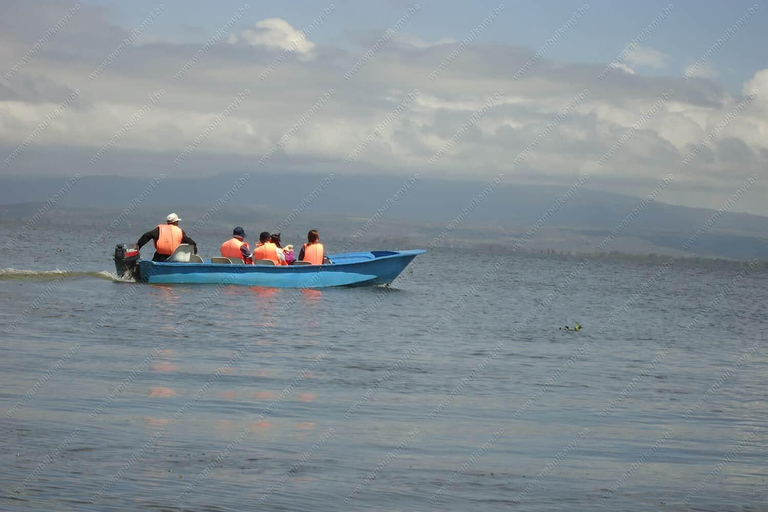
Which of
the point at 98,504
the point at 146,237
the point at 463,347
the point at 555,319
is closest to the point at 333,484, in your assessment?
the point at 98,504

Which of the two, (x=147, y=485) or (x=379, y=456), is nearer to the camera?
(x=147, y=485)

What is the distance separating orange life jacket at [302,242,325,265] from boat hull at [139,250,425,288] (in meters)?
0.31

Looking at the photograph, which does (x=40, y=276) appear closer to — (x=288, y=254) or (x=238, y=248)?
(x=238, y=248)

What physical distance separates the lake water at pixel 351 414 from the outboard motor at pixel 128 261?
10.8 feet

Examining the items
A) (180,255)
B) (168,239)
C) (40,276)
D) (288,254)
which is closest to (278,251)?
(288,254)

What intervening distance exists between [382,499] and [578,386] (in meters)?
8.57

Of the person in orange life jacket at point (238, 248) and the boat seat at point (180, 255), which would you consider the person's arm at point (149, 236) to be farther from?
the person in orange life jacket at point (238, 248)

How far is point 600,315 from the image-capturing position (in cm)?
3588

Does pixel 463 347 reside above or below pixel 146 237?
below

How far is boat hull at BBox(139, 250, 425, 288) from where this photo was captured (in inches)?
1126

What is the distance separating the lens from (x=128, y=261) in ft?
96.3

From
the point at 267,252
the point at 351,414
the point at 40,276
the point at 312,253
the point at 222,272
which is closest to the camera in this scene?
the point at 351,414

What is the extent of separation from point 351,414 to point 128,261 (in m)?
18.5

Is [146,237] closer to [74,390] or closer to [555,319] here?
[555,319]
